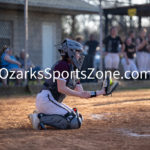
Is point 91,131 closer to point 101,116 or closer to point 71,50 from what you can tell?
point 71,50

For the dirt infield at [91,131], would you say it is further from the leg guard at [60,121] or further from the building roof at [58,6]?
the building roof at [58,6]

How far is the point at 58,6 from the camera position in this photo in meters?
16.4

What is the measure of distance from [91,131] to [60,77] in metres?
1.01

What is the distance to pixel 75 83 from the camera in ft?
22.7

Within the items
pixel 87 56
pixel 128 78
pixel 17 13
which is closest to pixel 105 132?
pixel 87 56

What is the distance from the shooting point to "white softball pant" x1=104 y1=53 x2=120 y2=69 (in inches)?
578

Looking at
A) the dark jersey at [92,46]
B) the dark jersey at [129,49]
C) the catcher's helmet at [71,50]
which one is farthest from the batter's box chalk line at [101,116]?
the dark jersey at [129,49]

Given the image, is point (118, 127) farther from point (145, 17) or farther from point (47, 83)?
point (145, 17)

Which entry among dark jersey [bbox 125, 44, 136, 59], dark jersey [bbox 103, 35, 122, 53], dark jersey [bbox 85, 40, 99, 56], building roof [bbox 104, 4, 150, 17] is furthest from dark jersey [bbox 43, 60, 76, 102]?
building roof [bbox 104, 4, 150, 17]

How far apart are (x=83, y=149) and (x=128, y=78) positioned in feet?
36.9

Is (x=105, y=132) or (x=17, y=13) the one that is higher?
(x=17, y=13)

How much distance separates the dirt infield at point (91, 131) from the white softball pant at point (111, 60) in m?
4.93

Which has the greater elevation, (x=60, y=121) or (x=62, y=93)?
(x=62, y=93)

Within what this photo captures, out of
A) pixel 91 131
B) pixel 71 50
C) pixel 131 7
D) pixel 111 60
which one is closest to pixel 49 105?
pixel 91 131
